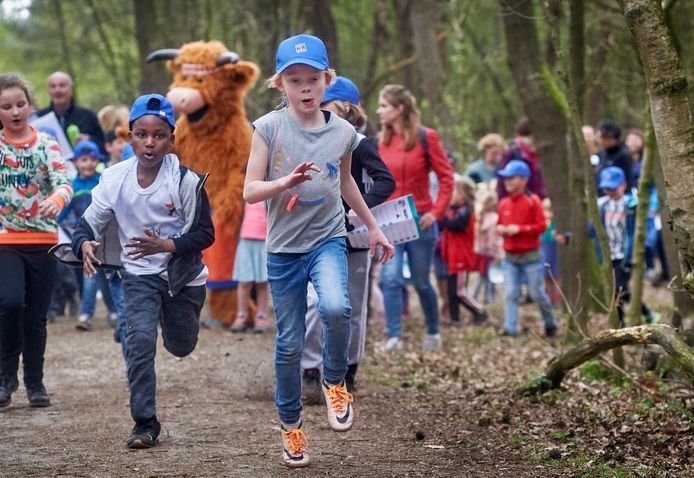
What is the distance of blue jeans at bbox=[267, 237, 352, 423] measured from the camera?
545 centimetres

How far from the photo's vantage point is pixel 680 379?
25.1 feet

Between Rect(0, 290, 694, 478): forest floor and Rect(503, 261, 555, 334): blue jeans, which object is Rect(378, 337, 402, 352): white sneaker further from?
Rect(503, 261, 555, 334): blue jeans

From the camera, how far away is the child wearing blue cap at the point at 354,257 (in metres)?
7.29

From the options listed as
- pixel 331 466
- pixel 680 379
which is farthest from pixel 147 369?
pixel 680 379

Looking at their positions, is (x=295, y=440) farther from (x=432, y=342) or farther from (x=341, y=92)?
(x=432, y=342)

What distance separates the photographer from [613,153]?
1259 cm

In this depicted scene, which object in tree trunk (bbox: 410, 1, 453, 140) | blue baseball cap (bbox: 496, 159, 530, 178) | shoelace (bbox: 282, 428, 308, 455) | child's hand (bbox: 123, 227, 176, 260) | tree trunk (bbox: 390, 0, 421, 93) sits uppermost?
tree trunk (bbox: 390, 0, 421, 93)

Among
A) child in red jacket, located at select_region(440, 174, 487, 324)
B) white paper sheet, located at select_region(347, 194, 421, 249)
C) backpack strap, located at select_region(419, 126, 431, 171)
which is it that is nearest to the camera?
white paper sheet, located at select_region(347, 194, 421, 249)

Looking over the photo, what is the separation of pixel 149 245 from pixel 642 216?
3.64 meters

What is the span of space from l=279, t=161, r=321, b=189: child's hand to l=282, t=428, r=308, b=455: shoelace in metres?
1.24

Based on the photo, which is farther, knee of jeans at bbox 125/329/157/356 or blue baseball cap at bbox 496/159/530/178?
blue baseball cap at bbox 496/159/530/178

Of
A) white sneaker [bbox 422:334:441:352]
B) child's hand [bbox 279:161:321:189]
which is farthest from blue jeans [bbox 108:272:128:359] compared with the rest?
white sneaker [bbox 422:334:441:352]

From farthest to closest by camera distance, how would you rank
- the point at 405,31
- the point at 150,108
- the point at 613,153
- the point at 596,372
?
the point at 405,31
the point at 613,153
the point at 596,372
the point at 150,108

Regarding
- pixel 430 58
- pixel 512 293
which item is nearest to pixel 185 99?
pixel 512 293
